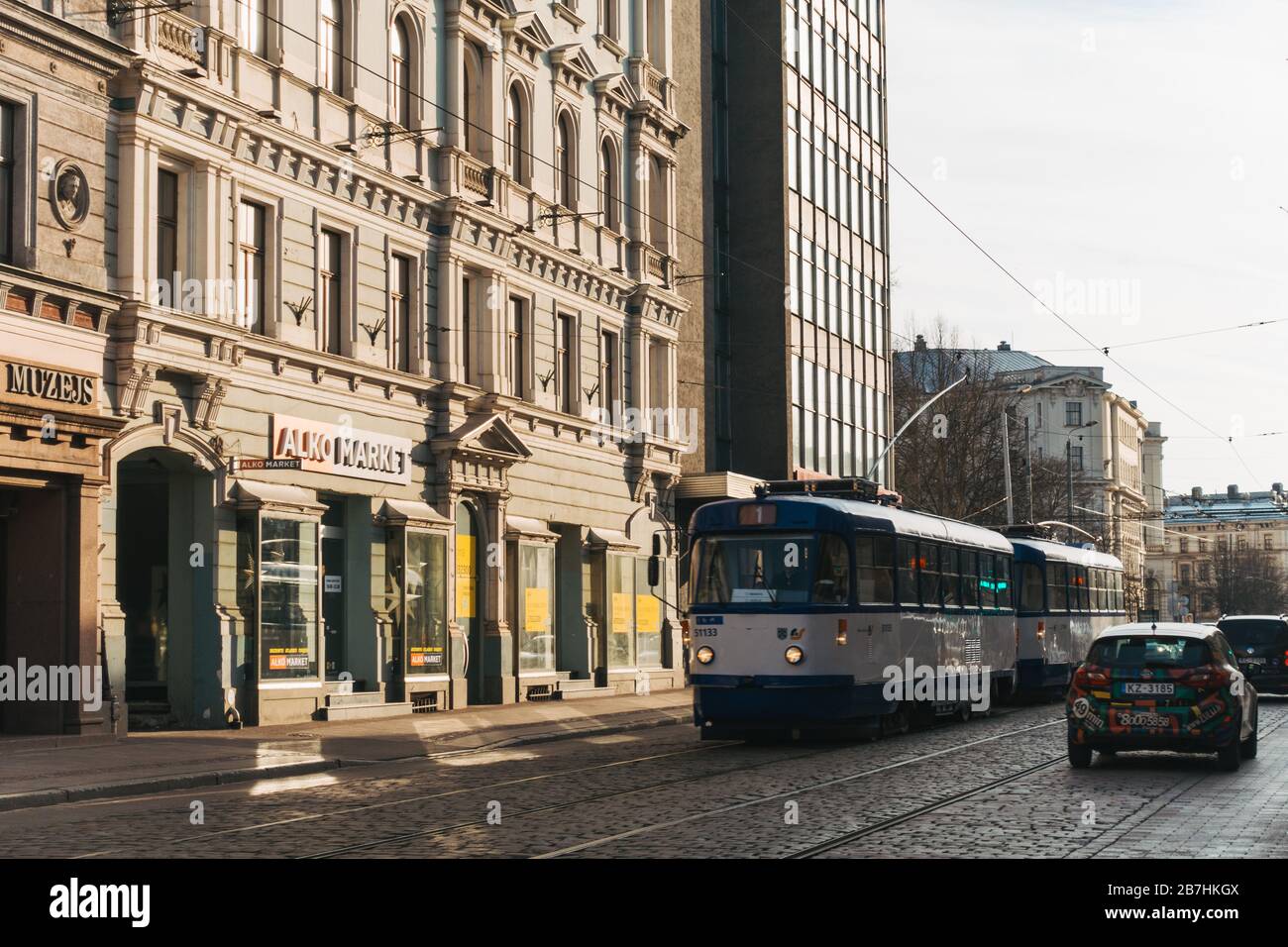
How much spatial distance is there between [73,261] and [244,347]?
149 inches

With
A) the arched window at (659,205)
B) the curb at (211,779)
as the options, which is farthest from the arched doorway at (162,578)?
the arched window at (659,205)

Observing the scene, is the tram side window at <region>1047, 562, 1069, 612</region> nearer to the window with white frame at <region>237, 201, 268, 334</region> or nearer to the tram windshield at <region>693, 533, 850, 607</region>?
the tram windshield at <region>693, 533, 850, 607</region>

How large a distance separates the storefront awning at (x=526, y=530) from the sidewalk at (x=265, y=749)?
3.87 m

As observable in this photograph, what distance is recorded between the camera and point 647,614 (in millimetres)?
42500

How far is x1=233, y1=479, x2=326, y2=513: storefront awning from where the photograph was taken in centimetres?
2655

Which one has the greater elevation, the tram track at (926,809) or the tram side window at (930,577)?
the tram side window at (930,577)

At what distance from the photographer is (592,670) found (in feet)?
129

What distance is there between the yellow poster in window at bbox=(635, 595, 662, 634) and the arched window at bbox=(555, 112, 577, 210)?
32.0ft

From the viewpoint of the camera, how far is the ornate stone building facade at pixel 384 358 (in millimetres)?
25609

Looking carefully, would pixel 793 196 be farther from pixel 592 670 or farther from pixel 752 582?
pixel 752 582

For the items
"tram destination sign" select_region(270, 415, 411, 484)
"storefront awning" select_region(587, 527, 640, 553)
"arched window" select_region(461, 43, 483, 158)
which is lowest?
"storefront awning" select_region(587, 527, 640, 553)

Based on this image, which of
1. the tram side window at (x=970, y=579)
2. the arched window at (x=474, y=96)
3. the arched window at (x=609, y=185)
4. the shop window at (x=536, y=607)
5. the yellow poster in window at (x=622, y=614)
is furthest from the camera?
the arched window at (x=609, y=185)

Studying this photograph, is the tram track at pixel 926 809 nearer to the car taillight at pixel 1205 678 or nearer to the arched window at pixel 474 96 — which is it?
the car taillight at pixel 1205 678

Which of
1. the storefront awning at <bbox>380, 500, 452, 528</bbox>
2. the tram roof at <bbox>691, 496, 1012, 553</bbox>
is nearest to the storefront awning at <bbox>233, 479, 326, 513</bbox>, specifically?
the storefront awning at <bbox>380, 500, 452, 528</bbox>
